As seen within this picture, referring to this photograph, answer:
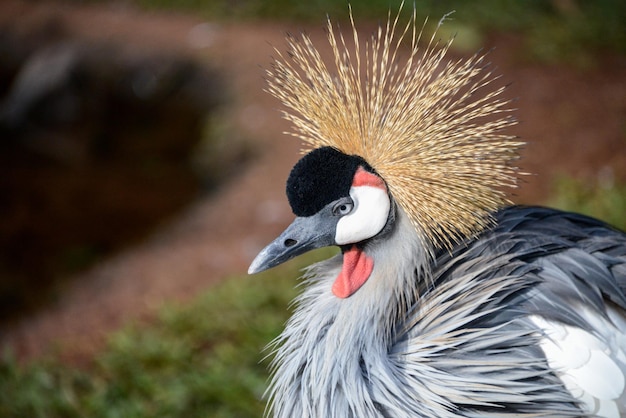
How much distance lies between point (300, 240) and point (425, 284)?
Result: 0.28m

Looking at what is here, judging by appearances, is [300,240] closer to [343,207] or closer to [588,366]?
[343,207]

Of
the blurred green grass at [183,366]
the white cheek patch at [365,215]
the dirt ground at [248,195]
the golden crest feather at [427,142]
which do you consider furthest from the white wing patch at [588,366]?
the dirt ground at [248,195]

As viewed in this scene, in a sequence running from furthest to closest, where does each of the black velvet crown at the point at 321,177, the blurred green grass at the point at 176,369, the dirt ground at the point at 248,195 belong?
the dirt ground at the point at 248,195, the blurred green grass at the point at 176,369, the black velvet crown at the point at 321,177

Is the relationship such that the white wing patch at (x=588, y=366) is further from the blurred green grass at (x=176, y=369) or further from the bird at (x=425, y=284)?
the blurred green grass at (x=176, y=369)

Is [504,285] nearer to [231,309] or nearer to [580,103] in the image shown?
[231,309]

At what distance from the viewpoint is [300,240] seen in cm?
135

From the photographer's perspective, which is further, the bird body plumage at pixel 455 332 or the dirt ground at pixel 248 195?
the dirt ground at pixel 248 195

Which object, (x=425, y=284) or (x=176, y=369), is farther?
(x=176, y=369)

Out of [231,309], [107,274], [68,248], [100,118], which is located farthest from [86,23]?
[231,309]

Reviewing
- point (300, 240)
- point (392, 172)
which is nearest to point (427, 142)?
point (392, 172)

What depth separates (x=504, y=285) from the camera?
1384 millimetres

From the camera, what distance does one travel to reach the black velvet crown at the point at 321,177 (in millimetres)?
1299

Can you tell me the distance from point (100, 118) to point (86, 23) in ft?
3.41

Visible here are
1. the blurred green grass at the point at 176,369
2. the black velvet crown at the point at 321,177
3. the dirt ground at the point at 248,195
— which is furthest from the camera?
the dirt ground at the point at 248,195
